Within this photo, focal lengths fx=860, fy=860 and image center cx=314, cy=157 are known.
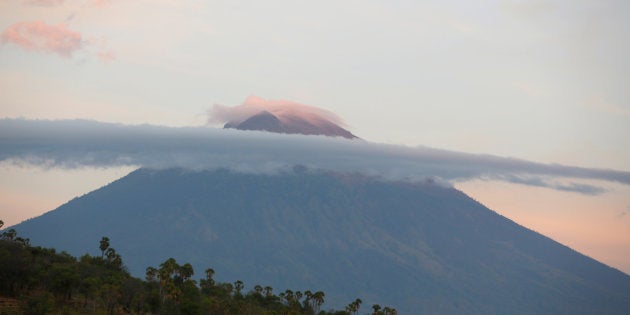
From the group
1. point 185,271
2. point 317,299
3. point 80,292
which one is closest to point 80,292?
point 80,292

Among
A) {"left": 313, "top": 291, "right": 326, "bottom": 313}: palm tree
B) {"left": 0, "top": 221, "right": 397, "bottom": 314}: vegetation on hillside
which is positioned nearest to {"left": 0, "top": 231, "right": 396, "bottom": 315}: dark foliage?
{"left": 0, "top": 221, "right": 397, "bottom": 314}: vegetation on hillside

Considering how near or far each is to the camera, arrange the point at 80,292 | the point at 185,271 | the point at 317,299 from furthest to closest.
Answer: the point at 317,299
the point at 185,271
the point at 80,292

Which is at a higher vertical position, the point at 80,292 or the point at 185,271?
the point at 80,292

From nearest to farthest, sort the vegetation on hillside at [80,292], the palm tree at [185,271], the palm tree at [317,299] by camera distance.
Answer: the vegetation on hillside at [80,292], the palm tree at [185,271], the palm tree at [317,299]

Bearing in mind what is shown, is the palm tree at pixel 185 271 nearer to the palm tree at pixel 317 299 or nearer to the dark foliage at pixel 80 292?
the dark foliage at pixel 80 292

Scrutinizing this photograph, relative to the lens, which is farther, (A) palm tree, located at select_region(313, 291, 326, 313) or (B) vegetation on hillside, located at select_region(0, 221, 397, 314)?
(A) palm tree, located at select_region(313, 291, 326, 313)

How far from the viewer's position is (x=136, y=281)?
131 meters

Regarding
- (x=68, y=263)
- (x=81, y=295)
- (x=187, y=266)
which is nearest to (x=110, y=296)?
(x=81, y=295)

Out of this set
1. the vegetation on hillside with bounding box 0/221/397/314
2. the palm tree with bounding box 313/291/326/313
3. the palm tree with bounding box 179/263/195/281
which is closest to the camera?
the vegetation on hillside with bounding box 0/221/397/314

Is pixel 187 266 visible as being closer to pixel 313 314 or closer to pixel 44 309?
pixel 313 314

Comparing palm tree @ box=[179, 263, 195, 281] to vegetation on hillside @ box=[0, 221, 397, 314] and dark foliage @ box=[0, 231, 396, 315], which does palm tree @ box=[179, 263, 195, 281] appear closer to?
vegetation on hillside @ box=[0, 221, 397, 314]

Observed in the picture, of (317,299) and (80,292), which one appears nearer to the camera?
(80,292)

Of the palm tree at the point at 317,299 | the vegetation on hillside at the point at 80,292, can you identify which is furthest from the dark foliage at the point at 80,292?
the palm tree at the point at 317,299

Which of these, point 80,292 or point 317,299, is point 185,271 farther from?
point 80,292
